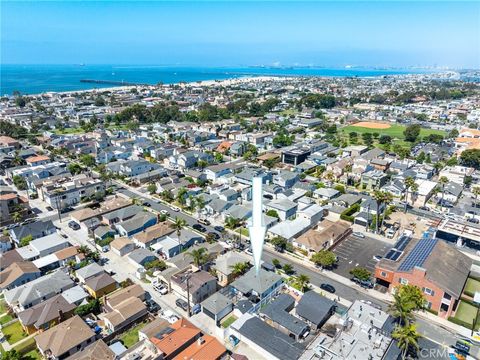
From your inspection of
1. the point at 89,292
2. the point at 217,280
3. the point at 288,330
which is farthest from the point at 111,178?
the point at 288,330

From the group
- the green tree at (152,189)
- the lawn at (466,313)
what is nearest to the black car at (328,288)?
the lawn at (466,313)

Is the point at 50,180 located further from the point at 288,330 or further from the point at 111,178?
the point at 288,330

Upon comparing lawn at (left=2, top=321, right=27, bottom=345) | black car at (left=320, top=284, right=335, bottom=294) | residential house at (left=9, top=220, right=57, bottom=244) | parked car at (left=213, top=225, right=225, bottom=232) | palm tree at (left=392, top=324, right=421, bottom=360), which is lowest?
parked car at (left=213, top=225, right=225, bottom=232)

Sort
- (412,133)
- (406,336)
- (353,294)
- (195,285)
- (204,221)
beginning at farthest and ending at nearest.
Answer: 1. (412,133)
2. (204,221)
3. (353,294)
4. (195,285)
5. (406,336)

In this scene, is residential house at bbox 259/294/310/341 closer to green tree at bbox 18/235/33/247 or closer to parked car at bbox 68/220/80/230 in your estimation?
parked car at bbox 68/220/80/230

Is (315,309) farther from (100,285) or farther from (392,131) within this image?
(392,131)

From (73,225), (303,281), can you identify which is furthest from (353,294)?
(73,225)

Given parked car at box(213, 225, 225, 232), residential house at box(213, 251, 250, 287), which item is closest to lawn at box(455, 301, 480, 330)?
residential house at box(213, 251, 250, 287)

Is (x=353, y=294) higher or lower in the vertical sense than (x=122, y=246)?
lower
